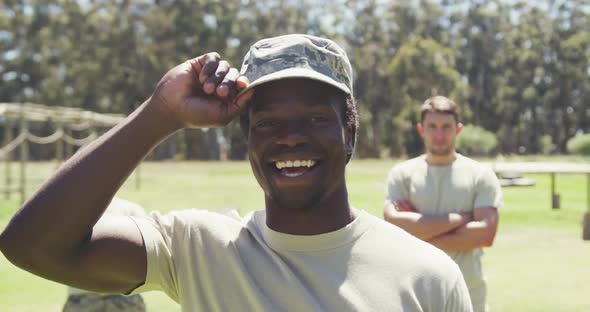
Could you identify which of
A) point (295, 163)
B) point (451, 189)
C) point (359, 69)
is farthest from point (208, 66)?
point (359, 69)

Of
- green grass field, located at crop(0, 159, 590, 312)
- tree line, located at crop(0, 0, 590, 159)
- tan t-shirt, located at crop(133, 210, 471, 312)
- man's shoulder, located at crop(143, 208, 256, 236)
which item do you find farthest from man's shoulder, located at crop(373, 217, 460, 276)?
tree line, located at crop(0, 0, 590, 159)

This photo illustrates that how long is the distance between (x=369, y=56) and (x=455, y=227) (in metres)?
56.7

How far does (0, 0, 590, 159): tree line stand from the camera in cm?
5422

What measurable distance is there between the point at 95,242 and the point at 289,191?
0.53 m

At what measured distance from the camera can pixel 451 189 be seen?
470 cm

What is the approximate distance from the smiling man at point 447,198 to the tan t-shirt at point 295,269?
2561mm

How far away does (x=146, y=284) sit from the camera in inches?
78.7

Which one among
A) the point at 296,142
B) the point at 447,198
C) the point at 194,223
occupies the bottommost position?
the point at 447,198

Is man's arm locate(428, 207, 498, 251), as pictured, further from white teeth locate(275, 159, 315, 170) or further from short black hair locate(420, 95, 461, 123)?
white teeth locate(275, 159, 315, 170)

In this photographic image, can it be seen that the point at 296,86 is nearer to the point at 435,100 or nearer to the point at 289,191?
the point at 289,191

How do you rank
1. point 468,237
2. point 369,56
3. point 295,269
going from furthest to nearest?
point 369,56
point 468,237
point 295,269

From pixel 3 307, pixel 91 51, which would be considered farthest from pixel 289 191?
pixel 91 51

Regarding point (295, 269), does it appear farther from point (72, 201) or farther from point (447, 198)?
point (447, 198)

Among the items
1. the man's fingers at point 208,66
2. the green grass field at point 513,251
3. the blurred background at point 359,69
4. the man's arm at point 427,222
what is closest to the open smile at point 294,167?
the man's fingers at point 208,66
